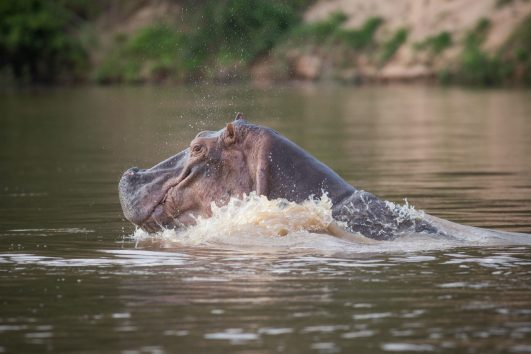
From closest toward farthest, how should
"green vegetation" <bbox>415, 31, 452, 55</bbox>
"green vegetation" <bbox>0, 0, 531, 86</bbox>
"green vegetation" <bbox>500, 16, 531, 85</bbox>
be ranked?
1. "green vegetation" <bbox>500, 16, 531, 85</bbox>
2. "green vegetation" <bbox>0, 0, 531, 86</bbox>
3. "green vegetation" <bbox>415, 31, 452, 55</bbox>

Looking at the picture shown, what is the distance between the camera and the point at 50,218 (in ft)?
36.4

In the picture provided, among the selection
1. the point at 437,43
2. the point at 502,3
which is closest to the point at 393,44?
the point at 437,43

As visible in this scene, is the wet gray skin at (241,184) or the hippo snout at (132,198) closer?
the wet gray skin at (241,184)

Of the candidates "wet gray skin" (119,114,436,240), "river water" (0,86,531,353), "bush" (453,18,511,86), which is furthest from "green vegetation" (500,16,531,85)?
"wet gray skin" (119,114,436,240)

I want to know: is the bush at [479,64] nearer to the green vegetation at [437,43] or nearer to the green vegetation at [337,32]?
the green vegetation at [437,43]

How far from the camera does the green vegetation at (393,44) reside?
48.7 meters

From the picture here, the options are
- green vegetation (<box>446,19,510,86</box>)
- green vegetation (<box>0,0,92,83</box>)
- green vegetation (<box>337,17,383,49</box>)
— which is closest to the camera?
green vegetation (<box>446,19,510,86</box>)

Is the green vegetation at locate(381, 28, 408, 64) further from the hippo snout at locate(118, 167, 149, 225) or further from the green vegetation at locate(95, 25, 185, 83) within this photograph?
the hippo snout at locate(118, 167, 149, 225)

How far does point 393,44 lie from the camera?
160ft

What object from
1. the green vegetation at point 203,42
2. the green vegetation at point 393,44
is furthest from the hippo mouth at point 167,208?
the green vegetation at point 393,44

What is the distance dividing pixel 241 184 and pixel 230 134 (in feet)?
Result: 1.17

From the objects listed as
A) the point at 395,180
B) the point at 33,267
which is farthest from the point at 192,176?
the point at 395,180

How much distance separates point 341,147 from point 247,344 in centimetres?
1373

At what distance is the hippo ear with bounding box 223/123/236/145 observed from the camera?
9.00m
